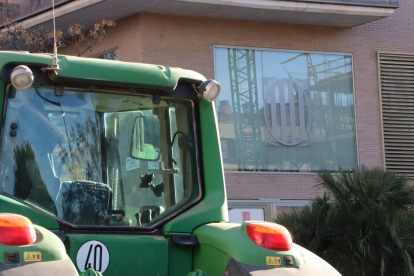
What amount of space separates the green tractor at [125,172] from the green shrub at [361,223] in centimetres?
558

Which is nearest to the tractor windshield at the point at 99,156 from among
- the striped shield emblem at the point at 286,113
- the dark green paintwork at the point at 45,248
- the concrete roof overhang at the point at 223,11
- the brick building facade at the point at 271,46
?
the dark green paintwork at the point at 45,248

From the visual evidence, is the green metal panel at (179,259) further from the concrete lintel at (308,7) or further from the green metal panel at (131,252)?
the concrete lintel at (308,7)

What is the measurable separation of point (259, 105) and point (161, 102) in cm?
1073

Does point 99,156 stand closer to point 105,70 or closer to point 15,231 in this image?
point 105,70

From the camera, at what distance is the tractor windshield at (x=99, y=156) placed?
305 cm

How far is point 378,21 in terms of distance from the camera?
1527 centimetres

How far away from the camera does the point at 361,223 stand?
8727 mm

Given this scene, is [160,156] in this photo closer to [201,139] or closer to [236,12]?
[201,139]

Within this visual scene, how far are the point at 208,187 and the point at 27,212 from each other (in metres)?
1.06

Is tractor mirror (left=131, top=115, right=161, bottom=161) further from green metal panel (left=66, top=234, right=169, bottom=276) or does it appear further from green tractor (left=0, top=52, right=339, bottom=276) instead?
green metal panel (left=66, top=234, right=169, bottom=276)

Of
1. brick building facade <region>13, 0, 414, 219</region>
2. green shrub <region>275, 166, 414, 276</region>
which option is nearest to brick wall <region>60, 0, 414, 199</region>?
brick building facade <region>13, 0, 414, 219</region>

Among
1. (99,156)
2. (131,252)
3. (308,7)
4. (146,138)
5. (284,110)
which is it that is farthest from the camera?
(284,110)

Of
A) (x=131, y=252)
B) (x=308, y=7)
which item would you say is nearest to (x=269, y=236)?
(x=131, y=252)

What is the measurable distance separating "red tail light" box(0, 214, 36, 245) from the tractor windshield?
0.58 m
